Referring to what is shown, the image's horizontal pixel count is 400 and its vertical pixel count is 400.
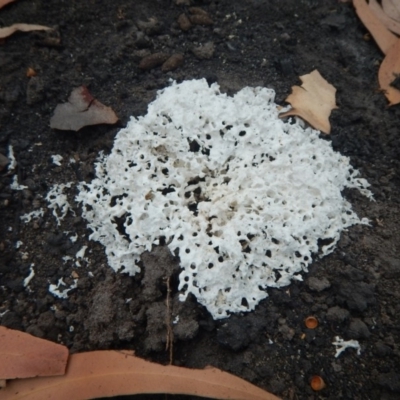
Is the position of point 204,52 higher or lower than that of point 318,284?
higher

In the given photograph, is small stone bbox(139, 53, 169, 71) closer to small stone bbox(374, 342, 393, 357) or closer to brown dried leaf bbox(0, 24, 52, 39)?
brown dried leaf bbox(0, 24, 52, 39)

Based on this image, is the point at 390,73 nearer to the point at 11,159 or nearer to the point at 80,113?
the point at 80,113

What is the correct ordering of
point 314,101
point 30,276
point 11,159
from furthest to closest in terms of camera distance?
point 314,101
point 11,159
point 30,276

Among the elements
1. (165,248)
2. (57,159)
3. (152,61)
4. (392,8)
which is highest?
(392,8)

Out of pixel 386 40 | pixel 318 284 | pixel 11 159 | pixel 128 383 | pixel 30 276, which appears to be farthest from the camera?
pixel 386 40

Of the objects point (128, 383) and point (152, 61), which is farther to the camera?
point (152, 61)

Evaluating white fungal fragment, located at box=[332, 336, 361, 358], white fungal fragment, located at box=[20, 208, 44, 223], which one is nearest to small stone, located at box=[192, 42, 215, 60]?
white fungal fragment, located at box=[20, 208, 44, 223]

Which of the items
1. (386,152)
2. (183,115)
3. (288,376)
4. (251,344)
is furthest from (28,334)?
(386,152)

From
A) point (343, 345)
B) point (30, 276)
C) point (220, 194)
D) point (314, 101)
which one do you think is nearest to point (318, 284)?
point (343, 345)

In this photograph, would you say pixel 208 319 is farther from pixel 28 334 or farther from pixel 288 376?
pixel 28 334
